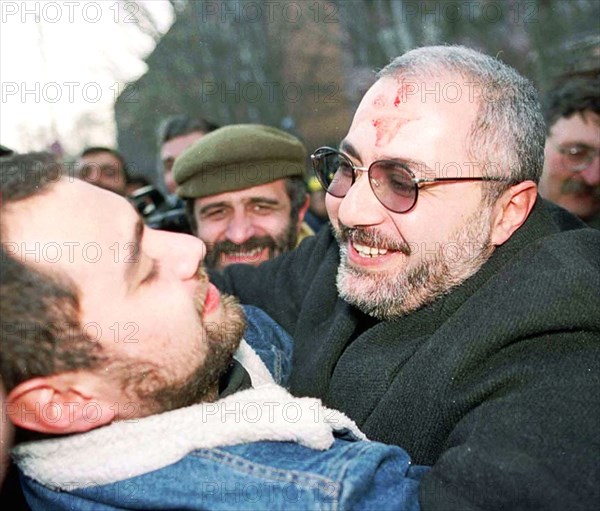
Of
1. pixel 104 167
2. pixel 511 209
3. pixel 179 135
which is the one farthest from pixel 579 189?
pixel 104 167

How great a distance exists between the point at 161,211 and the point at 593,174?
2.73 metres

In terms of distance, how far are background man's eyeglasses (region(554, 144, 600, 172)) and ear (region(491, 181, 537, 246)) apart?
5.09 ft

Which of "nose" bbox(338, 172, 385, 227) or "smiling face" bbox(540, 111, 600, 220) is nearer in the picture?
"nose" bbox(338, 172, 385, 227)

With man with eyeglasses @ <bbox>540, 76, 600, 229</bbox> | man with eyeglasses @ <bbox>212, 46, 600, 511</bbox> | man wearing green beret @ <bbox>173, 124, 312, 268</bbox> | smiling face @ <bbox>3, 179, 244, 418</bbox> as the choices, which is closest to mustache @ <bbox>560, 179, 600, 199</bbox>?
man with eyeglasses @ <bbox>540, 76, 600, 229</bbox>

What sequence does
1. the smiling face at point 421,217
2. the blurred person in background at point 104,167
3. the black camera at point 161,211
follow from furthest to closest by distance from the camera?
the blurred person in background at point 104,167 < the black camera at point 161,211 < the smiling face at point 421,217

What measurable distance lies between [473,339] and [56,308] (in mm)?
1001

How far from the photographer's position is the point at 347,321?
84.5 inches

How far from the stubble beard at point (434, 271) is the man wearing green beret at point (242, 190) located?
150 centimetres

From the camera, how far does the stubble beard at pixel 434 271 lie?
1946 millimetres

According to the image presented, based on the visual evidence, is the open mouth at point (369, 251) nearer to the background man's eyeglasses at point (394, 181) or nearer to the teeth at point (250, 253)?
the background man's eyeglasses at point (394, 181)

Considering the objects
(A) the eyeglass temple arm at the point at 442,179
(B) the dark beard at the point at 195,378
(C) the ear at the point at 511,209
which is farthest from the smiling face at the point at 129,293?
(C) the ear at the point at 511,209

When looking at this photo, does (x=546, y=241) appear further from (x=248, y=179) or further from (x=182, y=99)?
(x=182, y=99)

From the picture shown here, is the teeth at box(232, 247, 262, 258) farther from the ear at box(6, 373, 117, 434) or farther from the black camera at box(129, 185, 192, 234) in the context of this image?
the ear at box(6, 373, 117, 434)

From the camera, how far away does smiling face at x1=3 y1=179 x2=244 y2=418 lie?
1510 millimetres
